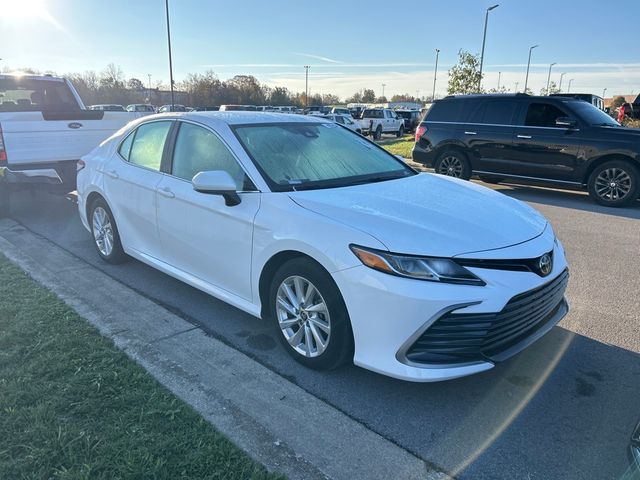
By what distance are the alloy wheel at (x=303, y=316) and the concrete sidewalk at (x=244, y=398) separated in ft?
0.87

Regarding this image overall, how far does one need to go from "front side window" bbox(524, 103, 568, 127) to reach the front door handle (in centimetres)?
744

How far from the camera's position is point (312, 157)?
3.83 metres

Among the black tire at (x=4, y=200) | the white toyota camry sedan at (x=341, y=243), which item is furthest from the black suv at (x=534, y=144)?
the black tire at (x=4, y=200)

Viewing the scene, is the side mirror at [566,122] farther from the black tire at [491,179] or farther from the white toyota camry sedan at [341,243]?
the white toyota camry sedan at [341,243]

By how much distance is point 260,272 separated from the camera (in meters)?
3.32

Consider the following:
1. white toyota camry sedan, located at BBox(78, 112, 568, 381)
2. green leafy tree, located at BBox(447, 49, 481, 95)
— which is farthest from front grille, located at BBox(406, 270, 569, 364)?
green leafy tree, located at BBox(447, 49, 481, 95)

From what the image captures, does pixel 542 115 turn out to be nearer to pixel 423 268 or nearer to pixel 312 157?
pixel 312 157

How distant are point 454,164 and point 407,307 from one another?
810cm

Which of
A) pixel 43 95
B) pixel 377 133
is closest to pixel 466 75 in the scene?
pixel 377 133

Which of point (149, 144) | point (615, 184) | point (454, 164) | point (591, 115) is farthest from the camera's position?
point (454, 164)

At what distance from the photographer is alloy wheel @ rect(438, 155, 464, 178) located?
1001 cm

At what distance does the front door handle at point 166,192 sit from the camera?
3.99 metres

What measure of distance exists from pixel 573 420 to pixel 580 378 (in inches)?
19.1

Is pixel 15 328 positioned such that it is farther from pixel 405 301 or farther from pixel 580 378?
pixel 580 378
